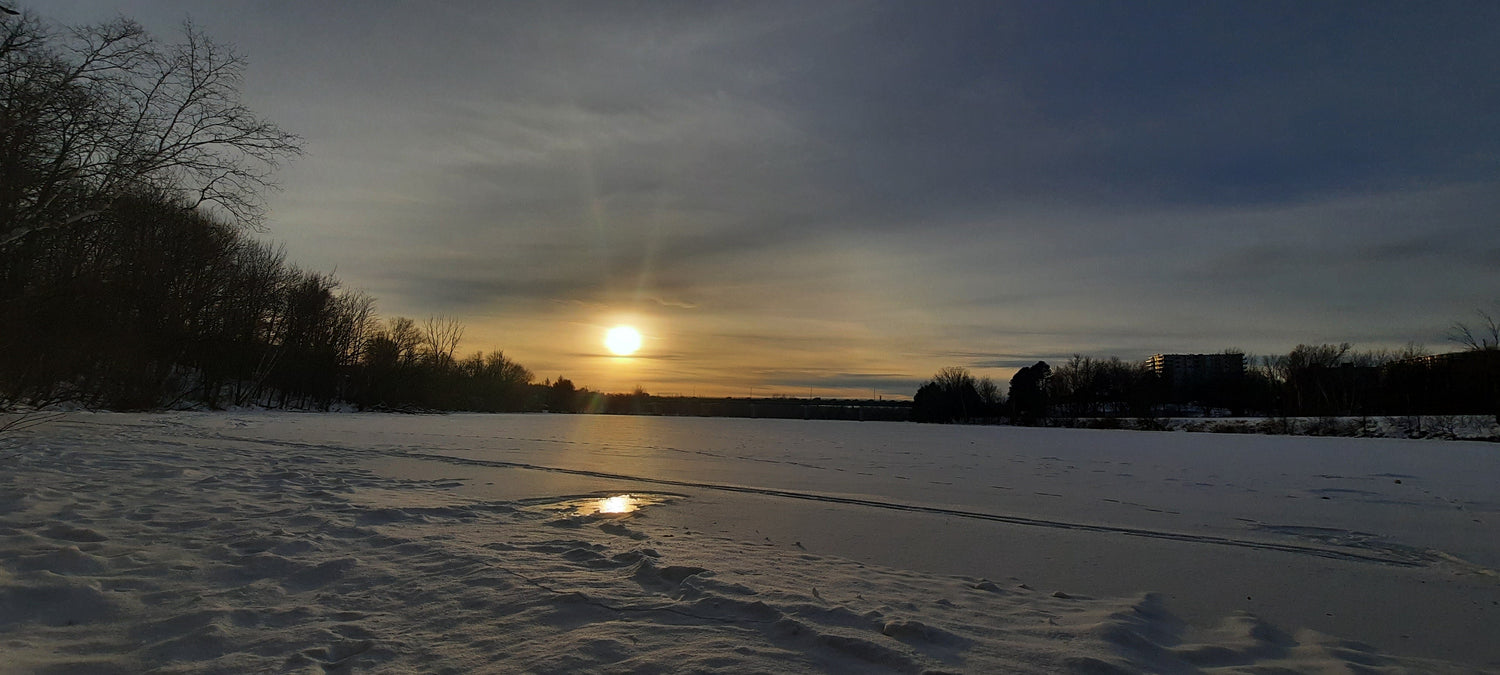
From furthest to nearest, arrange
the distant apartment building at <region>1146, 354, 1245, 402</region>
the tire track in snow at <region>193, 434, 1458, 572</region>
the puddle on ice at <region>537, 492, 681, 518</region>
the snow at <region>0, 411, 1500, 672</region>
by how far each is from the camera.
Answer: the distant apartment building at <region>1146, 354, 1245, 402</region> < the puddle on ice at <region>537, 492, 681, 518</region> < the tire track in snow at <region>193, 434, 1458, 572</region> < the snow at <region>0, 411, 1500, 672</region>

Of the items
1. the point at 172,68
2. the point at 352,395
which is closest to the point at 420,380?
the point at 352,395

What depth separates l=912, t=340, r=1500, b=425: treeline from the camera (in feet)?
144

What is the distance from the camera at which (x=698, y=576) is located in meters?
3.85

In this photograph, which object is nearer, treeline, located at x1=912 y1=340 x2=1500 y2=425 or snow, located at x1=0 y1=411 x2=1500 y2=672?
snow, located at x1=0 y1=411 x2=1500 y2=672

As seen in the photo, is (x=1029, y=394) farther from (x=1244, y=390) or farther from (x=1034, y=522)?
(x=1034, y=522)

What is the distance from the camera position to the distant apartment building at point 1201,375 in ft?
256

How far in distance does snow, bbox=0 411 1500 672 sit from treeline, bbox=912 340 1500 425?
41.9 meters

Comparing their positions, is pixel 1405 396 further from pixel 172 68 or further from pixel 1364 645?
pixel 172 68

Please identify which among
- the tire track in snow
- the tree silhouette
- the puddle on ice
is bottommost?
the tire track in snow

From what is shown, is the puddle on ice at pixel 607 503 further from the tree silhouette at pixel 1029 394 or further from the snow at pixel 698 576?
the tree silhouette at pixel 1029 394

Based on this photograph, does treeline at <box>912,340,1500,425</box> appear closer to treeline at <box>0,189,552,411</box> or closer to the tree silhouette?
the tree silhouette

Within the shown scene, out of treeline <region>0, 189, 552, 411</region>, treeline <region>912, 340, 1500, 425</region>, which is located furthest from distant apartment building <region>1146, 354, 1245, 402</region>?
treeline <region>0, 189, 552, 411</region>

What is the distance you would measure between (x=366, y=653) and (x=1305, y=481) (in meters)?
13.5

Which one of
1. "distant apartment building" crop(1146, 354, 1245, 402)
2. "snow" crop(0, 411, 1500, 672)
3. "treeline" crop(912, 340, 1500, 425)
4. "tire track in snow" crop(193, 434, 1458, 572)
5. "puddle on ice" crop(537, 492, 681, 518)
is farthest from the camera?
"distant apartment building" crop(1146, 354, 1245, 402)
